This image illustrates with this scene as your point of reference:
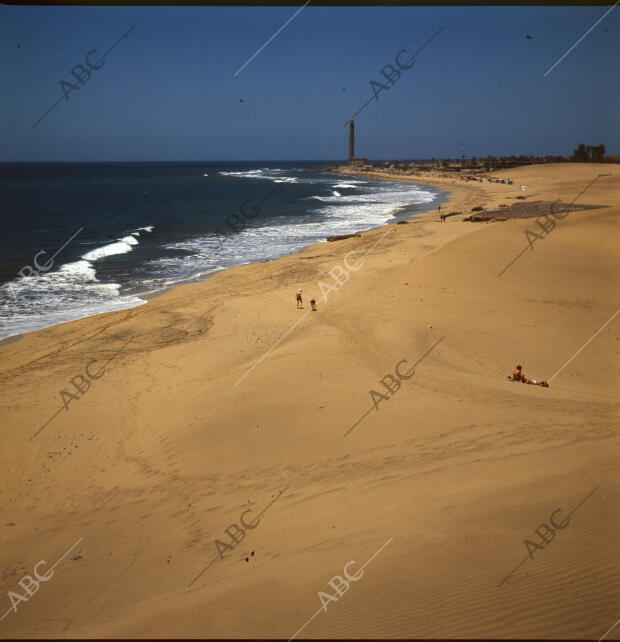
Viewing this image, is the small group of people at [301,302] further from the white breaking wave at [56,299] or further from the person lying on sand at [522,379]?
the person lying on sand at [522,379]

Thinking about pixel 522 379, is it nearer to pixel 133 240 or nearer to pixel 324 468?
pixel 324 468

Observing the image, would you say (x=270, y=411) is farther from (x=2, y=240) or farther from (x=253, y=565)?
(x=2, y=240)

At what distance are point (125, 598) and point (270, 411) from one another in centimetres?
530

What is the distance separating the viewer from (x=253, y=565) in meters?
5.94

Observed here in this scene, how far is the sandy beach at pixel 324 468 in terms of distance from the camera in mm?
4789

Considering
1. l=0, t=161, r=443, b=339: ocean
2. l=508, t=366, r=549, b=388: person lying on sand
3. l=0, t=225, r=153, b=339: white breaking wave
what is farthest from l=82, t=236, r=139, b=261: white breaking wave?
l=508, t=366, r=549, b=388: person lying on sand

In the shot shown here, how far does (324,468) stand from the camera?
8508mm

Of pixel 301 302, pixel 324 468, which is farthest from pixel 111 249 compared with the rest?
pixel 324 468

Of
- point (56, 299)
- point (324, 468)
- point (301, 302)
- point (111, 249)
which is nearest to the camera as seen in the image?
point (324, 468)

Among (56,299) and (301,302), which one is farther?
(56,299)

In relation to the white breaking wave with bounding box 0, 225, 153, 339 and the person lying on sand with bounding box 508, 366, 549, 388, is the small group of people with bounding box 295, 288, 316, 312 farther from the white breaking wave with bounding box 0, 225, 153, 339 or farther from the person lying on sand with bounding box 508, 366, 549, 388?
the person lying on sand with bounding box 508, 366, 549, 388

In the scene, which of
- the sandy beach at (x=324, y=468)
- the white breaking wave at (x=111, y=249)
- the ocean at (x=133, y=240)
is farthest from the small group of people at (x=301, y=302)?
the white breaking wave at (x=111, y=249)

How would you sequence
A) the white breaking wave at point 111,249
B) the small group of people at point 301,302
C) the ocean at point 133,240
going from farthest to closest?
the white breaking wave at point 111,249, the ocean at point 133,240, the small group of people at point 301,302

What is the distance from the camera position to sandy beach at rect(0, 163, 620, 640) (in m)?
4.79
